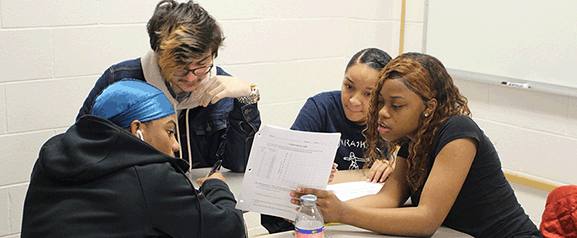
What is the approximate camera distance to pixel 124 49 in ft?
9.25

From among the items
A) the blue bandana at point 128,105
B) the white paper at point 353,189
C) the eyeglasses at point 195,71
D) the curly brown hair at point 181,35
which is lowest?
the white paper at point 353,189

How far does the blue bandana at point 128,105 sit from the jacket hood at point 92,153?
0.35 ft

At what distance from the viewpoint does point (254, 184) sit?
1.48 m

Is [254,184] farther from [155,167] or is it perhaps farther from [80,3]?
[80,3]

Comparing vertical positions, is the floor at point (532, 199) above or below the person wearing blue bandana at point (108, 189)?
below

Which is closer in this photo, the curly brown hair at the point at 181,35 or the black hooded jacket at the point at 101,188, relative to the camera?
the black hooded jacket at the point at 101,188

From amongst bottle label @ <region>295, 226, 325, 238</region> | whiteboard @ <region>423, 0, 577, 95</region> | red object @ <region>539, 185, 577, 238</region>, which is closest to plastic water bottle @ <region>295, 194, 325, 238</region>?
Answer: bottle label @ <region>295, 226, 325, 238</region>

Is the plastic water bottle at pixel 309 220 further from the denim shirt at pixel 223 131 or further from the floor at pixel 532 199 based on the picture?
the floor at pixel 532 199

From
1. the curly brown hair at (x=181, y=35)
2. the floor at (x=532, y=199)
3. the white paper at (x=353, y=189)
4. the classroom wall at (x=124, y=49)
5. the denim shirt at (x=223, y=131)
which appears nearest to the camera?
the white paper at (x=353, y=189)

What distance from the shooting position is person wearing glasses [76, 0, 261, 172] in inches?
73.6

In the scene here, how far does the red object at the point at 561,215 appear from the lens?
1483 mm

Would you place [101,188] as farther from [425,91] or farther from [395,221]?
[425,91]

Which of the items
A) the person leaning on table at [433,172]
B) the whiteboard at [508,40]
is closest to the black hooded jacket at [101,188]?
the person leaning on table at [433,172]

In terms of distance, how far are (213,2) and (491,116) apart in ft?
5.61
